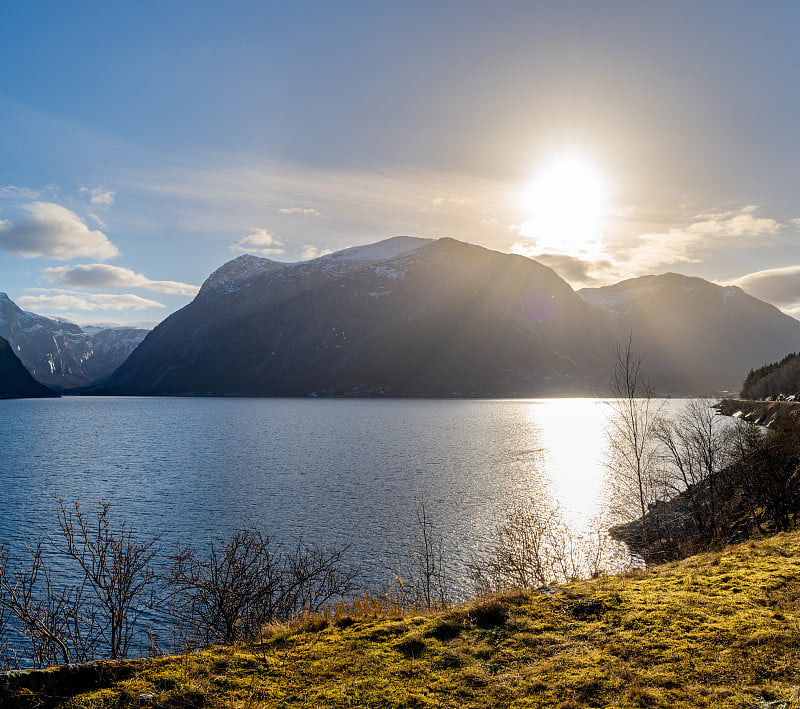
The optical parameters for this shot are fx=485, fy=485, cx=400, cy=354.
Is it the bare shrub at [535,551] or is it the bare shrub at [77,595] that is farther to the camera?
the bare shrub at [535,551]

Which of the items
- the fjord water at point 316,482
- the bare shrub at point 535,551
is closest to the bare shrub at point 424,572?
the fjord water at point 316,482

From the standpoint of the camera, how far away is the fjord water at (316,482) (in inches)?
1662

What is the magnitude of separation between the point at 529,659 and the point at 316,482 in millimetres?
57304

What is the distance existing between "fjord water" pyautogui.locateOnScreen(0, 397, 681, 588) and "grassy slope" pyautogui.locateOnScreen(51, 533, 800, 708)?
23.7m

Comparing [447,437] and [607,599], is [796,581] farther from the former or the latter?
[447,437]

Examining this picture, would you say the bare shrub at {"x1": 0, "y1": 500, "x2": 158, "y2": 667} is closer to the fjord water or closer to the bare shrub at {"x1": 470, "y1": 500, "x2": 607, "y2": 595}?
the fjord water

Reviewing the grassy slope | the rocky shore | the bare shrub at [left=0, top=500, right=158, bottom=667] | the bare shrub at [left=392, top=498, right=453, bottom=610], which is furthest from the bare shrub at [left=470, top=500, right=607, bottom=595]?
the rocky shore

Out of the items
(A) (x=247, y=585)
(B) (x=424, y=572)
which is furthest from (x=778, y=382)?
(A) (x=247, y=585)

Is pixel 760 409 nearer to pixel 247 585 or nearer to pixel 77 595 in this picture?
pixel 247 585

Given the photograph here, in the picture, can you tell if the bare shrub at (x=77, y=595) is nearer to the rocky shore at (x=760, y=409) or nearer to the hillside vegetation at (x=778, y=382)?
the rocky shore at (x=760, y=409)

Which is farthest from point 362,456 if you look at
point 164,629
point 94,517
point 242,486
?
point 164,629

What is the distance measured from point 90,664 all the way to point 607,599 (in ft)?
31.8

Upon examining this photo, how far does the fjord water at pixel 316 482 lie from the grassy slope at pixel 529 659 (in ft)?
77.6

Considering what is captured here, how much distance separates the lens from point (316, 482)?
206 ft
